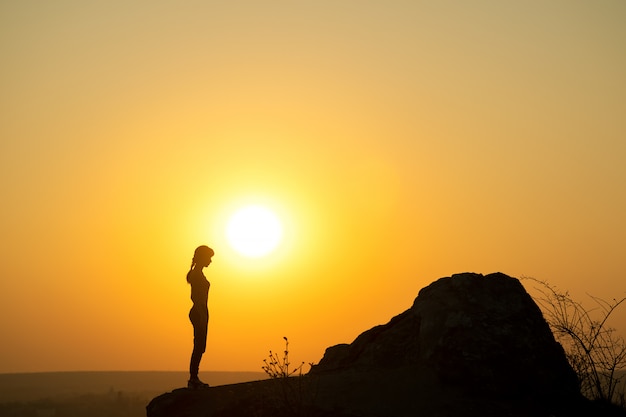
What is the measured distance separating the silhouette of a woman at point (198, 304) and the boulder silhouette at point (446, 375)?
96 centimetres

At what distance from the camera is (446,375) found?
14.1 metres

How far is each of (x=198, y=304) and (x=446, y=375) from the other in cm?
542

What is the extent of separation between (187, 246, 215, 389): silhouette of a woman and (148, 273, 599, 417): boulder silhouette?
38.0 inches

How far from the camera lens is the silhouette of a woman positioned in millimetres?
15910

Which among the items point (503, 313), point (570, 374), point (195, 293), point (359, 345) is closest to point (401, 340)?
point (359, 345)

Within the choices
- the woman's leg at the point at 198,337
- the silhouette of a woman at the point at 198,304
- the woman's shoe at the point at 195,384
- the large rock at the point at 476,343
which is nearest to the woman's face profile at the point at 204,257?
the silhouette of a woman at the point at 198,304

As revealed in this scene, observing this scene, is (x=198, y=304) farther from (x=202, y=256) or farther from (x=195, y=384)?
(x=195, y=384)

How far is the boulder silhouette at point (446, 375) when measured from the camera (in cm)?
1332

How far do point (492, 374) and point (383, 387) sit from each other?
209 cm

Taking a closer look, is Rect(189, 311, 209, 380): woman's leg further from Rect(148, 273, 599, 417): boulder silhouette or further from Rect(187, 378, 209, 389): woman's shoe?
Rect(148, 273, 599, 417): boulder silhouette

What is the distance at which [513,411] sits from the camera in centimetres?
1342

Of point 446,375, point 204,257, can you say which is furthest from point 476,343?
point 204,257

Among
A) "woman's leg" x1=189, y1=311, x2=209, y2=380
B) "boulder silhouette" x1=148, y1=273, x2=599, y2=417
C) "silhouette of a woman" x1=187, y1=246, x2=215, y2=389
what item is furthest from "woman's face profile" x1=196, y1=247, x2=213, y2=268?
"boulder silhouette" x1=148, y1=273, x2=599, y2=417

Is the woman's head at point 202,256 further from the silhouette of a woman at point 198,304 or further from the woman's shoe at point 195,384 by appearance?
the woman's shoe at point 195,384
